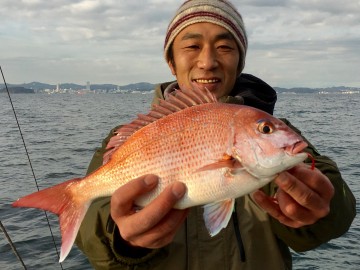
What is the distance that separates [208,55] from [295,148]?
150 centimetres

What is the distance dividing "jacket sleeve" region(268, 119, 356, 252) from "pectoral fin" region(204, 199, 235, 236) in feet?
2.36

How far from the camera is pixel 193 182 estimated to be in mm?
2506

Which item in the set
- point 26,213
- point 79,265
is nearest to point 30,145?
point 26,213

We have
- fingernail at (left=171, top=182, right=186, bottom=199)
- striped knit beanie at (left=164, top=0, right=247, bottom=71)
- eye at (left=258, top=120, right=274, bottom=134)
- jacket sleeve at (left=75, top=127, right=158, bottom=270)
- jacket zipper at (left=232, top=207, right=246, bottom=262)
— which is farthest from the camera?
striped knit beanie at (left=164, top=0, right=247, bottom=71)

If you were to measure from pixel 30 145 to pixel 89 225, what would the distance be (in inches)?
830

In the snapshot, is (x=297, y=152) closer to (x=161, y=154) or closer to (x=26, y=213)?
(x=161, y=154)

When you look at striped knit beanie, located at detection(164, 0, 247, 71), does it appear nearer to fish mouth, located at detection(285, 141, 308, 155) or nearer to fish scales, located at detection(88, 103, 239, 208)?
fish scales, located at detection(88, 103, 239, 208)

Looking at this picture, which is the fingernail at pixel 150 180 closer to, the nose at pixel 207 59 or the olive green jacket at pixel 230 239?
the olive green jacket at pixel 230 239

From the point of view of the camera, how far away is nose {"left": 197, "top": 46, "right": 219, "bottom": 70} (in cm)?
362

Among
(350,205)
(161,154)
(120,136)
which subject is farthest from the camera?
(350,205)

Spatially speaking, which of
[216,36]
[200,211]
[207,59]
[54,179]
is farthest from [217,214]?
[54,179]

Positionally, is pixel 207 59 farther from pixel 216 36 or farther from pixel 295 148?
pixel 295 148

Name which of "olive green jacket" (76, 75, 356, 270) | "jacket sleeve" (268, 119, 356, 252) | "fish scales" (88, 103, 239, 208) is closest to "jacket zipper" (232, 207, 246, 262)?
"olive green jacket" (76, 75, 356, 270)

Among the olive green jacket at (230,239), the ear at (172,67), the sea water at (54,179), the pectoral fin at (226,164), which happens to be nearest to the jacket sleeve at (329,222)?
the olive green jacket at (230,239)
